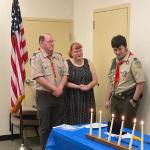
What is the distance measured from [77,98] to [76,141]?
5.09 ft

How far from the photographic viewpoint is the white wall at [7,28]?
15.8ft

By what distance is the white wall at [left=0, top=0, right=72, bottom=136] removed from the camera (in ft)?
15.8

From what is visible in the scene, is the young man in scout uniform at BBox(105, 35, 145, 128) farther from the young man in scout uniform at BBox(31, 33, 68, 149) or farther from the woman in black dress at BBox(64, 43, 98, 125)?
the young man in scout uniform at BBox(31, 33, 68, 149)

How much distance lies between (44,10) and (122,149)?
11.3 ft

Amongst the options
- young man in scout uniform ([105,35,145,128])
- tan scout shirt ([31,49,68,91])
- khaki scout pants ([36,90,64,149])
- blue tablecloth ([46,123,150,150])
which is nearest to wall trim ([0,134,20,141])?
khaki scout pants ([36,90,64,149])

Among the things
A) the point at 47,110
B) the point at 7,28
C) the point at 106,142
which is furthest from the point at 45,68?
the point at 106,142

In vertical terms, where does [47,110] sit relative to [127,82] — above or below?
below

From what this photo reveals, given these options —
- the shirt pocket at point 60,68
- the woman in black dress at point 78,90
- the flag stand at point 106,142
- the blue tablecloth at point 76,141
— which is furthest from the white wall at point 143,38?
the flag stand at point 106,142

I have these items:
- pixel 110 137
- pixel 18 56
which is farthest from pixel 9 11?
pixel 110 137

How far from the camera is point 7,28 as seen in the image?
15.9 feet

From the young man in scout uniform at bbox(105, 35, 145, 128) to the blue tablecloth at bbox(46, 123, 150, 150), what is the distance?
2.73 ft

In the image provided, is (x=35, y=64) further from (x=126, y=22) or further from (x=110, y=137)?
(x=110, y=137)

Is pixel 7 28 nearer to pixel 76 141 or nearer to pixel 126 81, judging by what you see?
pixel 126 81

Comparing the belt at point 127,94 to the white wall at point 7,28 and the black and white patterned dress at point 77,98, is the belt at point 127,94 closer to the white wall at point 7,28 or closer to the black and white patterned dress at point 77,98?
the black and white patterned dress at point 77,98
